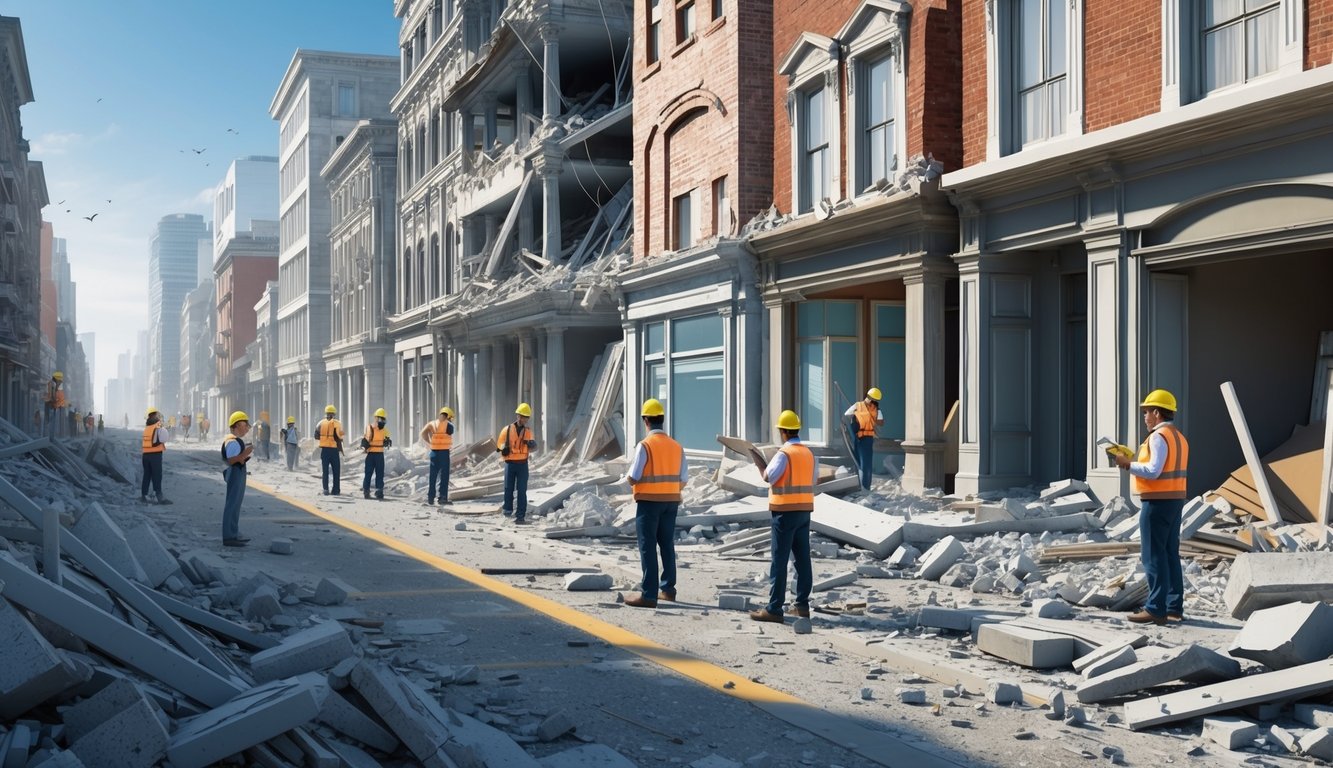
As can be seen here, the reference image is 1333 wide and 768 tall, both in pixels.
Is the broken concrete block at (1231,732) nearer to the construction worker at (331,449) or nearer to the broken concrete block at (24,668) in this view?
the broken concrete block at (24,668)

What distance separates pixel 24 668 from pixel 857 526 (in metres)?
10.8

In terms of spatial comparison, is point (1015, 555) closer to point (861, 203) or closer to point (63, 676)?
point (861, 203)

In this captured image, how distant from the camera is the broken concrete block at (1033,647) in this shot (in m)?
7.82

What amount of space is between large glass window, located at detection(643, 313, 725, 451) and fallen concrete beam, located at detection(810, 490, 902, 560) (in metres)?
7.66

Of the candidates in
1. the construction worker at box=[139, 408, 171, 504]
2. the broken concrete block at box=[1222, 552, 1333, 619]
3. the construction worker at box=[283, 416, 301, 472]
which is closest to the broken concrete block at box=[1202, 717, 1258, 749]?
the broken concrete block at box=[1222, 552, 1333, 619]

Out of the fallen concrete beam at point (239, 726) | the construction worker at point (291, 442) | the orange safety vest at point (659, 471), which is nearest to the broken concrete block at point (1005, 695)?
the fallen concrete beam at point (239, 726)

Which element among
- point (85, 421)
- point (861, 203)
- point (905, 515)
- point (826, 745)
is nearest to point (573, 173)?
point (861, 203)

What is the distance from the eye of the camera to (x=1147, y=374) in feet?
44.6

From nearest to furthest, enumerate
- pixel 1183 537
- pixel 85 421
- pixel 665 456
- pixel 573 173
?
pixel 665 456 → pixel 1183 537 → pixel 573 173 → pixel 85 421

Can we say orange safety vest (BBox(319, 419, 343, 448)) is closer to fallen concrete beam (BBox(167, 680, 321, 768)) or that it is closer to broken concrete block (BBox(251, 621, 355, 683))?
broken concrete block (BBox(251, 621, 355, 683))

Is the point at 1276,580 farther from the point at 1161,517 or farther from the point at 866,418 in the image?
the point at 866,418

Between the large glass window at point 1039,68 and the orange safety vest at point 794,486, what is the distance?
7.30 metres

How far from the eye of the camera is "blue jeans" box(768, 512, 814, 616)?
9.77m

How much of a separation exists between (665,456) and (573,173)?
71.0 feet
